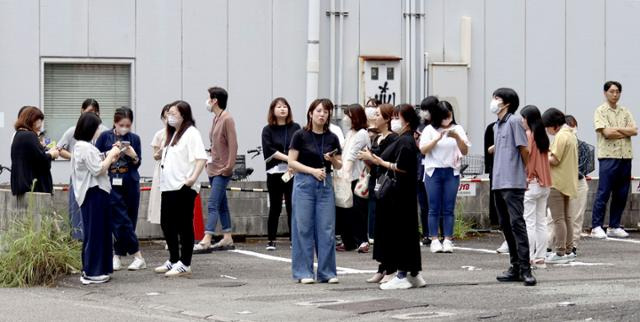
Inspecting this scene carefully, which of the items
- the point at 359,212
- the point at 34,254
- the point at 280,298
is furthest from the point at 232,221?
the point at 280,298

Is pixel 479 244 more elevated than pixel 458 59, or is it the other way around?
pixel 458 59

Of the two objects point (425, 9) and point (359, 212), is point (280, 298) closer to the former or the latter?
point (359, 212)

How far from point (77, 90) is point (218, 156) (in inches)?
178

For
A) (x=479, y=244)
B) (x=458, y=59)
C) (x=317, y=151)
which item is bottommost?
(x=479, y=244)

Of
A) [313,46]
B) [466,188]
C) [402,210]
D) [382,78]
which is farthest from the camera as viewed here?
[382,78]

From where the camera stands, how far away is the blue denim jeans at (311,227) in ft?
44.8

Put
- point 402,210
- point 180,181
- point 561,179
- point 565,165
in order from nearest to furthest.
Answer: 1. point 402,210
2. point 180,181
3. point 561,179
4. point 565,165

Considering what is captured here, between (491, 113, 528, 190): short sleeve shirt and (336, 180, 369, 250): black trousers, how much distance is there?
3752mm

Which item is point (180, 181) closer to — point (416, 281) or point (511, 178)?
point (416, 281)

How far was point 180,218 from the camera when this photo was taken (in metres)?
14.4

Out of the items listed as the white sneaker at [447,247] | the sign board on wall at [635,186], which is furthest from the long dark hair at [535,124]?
the sign board on wall at [635,186]

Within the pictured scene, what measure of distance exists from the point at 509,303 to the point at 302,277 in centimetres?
266

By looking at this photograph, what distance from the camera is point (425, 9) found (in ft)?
72.5

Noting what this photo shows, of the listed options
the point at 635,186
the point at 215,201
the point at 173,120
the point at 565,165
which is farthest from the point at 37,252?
the point at 635,186
